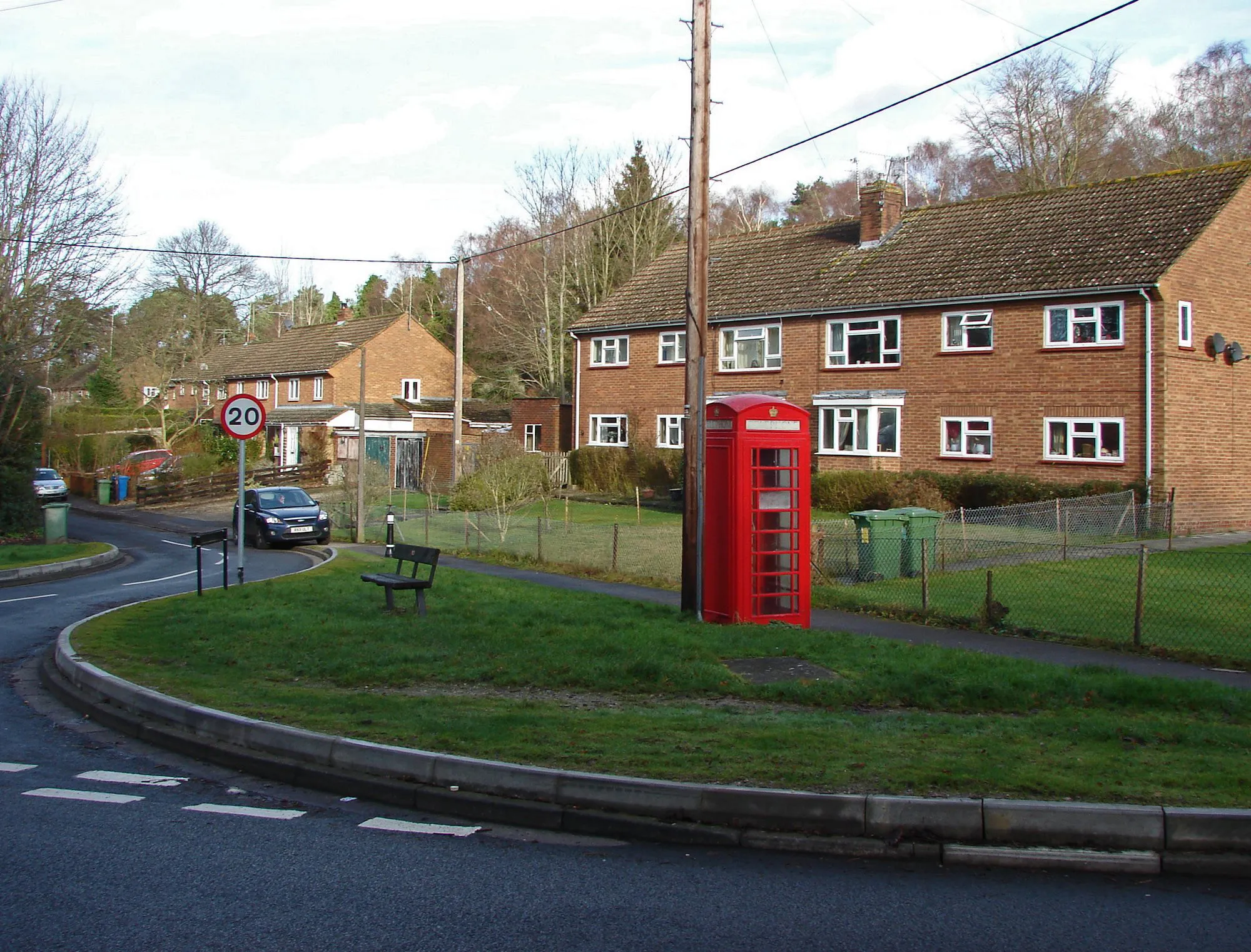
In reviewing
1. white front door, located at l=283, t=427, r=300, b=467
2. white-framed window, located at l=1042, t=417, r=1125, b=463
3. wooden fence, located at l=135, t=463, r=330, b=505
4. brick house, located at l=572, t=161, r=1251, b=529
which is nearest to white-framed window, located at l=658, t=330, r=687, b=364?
brick house, located at l=572, t=161, r=1251, b=529

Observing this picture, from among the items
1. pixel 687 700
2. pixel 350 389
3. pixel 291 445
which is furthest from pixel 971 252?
pixel 291 445

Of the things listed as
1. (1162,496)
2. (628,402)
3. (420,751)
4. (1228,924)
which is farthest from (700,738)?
(628,402)

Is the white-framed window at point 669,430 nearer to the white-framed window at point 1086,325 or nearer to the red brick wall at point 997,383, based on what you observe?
the red brick wall at point 997,383

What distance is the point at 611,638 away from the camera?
37.3 ft

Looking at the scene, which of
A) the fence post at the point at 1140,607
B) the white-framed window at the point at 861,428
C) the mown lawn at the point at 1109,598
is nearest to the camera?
the fence post at the point at 1140,607

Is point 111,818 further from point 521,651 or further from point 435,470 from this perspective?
point 435,470

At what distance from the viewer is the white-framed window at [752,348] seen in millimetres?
36031

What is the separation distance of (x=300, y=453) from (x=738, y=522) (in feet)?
147

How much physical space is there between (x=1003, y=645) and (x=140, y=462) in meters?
44.5

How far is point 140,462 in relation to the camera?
159 ft

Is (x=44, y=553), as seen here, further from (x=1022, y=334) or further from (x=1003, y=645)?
(x=1022, y=334)

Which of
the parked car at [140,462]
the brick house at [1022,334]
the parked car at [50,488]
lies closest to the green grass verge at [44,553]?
the parked car at [50,488]

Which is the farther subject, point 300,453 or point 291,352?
point 291,352

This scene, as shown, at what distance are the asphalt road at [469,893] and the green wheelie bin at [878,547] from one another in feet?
43.3
